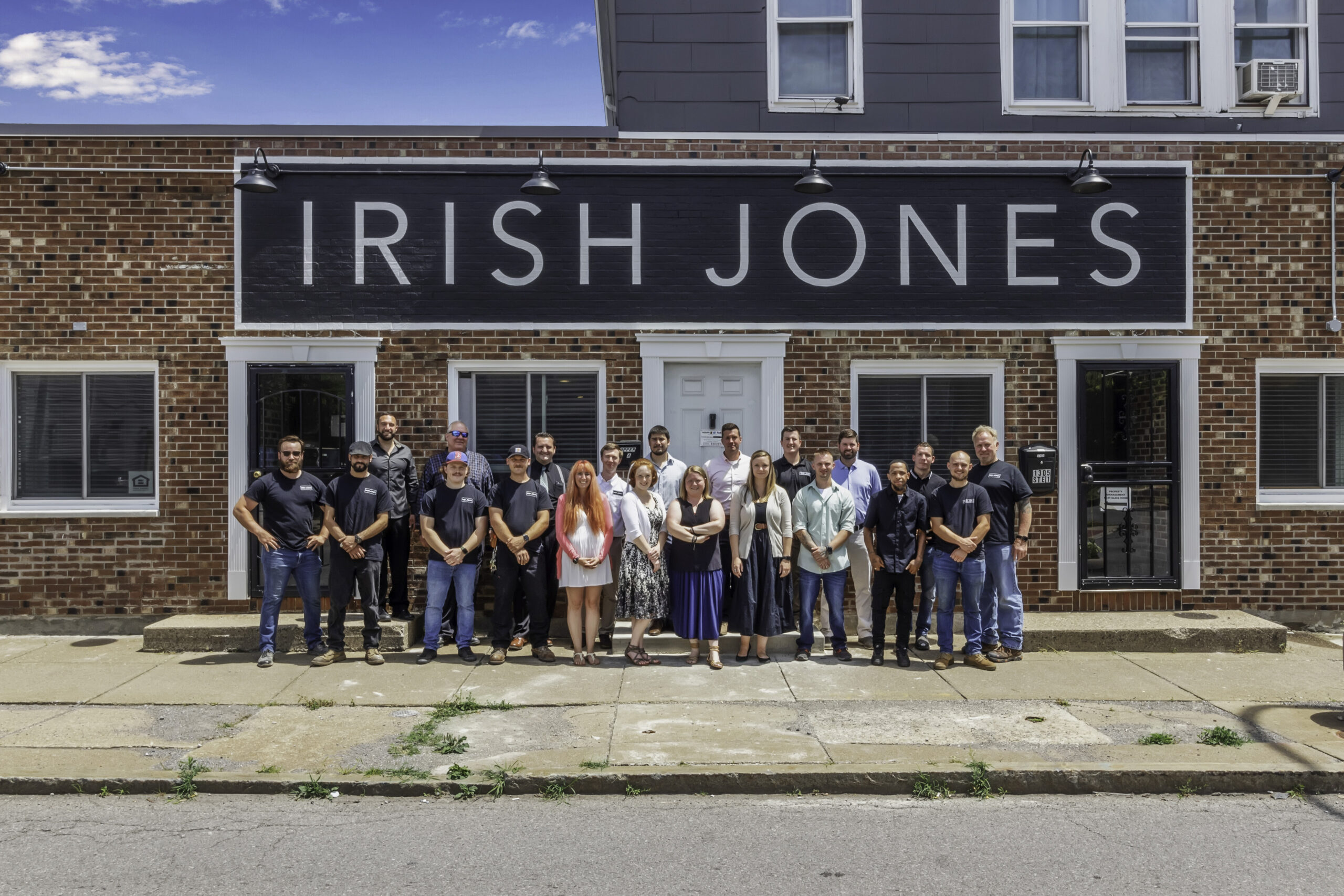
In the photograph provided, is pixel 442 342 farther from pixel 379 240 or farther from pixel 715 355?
pixel 715 355

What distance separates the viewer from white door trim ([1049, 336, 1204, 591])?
949cm

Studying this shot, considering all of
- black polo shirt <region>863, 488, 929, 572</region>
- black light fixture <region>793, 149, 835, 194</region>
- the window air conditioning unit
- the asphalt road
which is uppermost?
the window air conditioning unit

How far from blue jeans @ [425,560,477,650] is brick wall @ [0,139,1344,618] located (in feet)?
3.51

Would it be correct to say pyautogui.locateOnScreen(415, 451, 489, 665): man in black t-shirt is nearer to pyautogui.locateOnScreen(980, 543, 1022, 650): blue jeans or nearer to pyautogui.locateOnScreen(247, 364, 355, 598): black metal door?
pyautogui.locateOnScreen(247, 364, 355, 598): black metal door

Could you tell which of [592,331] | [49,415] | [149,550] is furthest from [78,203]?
[592,331]

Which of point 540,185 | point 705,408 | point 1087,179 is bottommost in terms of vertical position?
point 705,408

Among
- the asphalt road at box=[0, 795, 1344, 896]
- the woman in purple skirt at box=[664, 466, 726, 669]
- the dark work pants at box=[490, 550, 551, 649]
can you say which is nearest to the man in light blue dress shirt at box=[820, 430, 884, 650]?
the woman in purple skirt at box=[664, 466, 726, 669]

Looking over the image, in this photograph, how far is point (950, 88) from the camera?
9594 millimetres

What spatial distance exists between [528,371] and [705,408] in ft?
5.98

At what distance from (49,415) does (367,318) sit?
3343 mm

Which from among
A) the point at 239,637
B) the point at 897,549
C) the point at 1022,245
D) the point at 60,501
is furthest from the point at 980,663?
the point at 60,501

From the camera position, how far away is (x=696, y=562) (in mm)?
7926

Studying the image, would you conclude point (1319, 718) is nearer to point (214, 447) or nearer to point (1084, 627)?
point (1084, 627)

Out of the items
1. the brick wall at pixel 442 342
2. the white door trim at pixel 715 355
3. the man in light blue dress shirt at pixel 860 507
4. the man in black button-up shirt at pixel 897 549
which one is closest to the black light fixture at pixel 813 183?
the brick wall at pixel 442 342
